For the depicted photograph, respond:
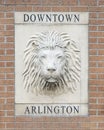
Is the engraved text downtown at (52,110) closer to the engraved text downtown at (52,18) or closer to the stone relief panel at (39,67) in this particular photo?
the stone relief panel at (39,67)

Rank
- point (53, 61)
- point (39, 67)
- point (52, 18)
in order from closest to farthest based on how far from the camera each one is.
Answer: point (53, 61), point (39, 67), point (52, 18)

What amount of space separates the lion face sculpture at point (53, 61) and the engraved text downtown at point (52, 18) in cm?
18

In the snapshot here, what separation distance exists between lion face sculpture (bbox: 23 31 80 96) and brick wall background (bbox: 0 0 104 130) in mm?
202

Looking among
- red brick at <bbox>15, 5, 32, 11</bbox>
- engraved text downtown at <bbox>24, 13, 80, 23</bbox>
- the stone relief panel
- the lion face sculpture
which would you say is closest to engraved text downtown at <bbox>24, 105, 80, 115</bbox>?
the stone relief panel

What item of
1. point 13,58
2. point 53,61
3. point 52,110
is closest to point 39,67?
point 53,61

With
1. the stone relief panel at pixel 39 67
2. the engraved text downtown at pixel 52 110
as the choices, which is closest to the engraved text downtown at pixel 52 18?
the stone relief panel at pixel 39 67

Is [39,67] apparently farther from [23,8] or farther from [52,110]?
[23,8]

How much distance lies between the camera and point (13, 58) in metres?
5.61

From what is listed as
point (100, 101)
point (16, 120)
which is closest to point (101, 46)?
point (100, 101)

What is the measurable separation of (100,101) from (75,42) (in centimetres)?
86

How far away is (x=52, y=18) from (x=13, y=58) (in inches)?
29.4

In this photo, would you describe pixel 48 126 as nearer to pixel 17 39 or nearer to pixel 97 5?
pixel 17 39

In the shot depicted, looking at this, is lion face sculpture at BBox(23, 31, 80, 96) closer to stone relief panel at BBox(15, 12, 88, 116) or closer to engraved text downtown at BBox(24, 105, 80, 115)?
stone relief panel at BBox(15, 12, 88, 116)

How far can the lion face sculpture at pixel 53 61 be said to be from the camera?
5449 mm
